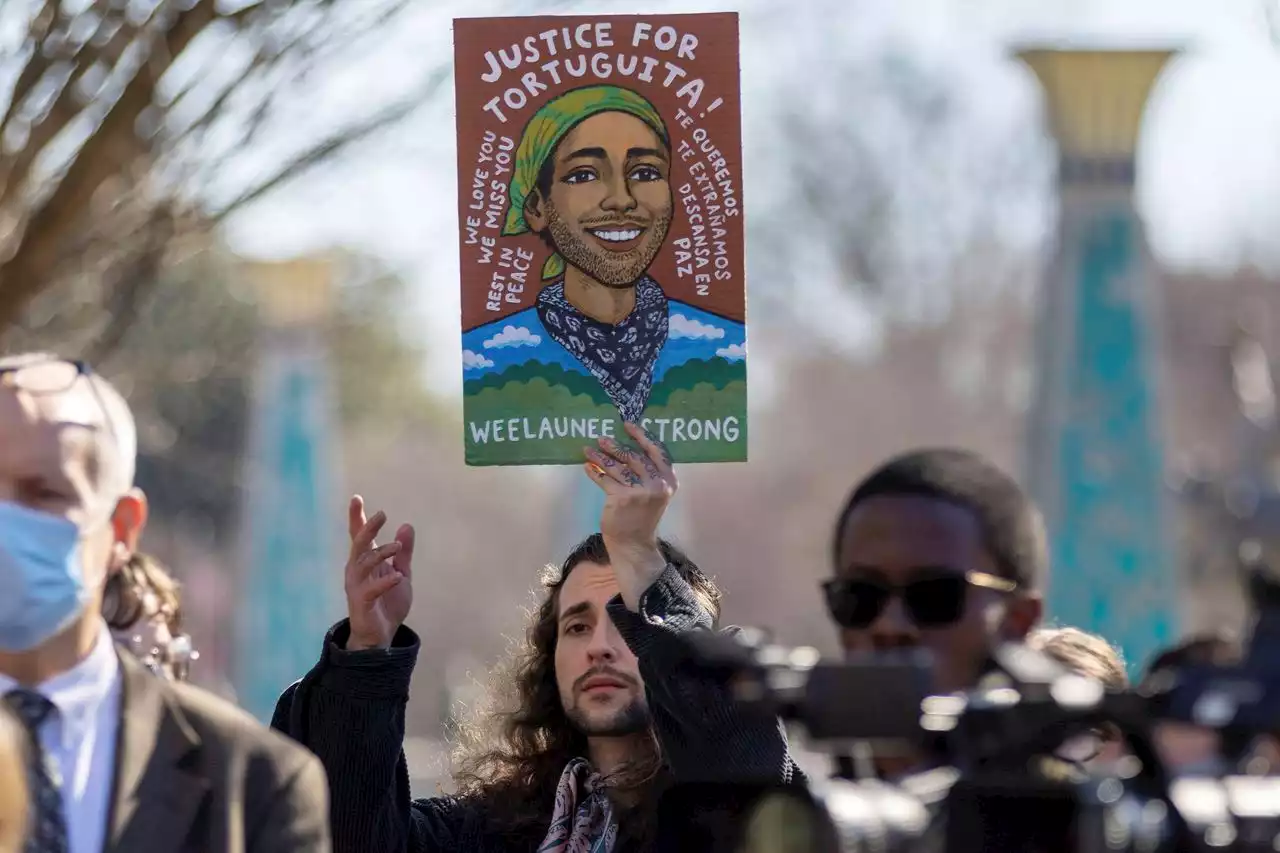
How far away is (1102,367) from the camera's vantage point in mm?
11133

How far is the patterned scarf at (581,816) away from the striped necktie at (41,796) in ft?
4.29

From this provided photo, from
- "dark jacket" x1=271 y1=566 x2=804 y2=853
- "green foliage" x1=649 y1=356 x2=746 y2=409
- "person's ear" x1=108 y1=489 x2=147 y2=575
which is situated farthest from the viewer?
"green foliage" x1=649 y1=356 x2=746 y2=409

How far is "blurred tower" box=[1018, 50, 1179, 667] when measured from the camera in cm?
1082

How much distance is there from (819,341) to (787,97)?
453 centimetres

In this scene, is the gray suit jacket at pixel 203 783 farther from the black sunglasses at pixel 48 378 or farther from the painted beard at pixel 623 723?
the painted beard at pixel 623 723

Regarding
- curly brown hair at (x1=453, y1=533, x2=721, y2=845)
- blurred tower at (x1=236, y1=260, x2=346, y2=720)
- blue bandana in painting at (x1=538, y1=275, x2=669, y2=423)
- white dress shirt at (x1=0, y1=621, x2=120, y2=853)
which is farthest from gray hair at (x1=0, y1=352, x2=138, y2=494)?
blurred tower at (x1=236, y1=260, x2=346, y2=720)

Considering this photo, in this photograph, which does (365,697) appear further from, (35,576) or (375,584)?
(35,576)

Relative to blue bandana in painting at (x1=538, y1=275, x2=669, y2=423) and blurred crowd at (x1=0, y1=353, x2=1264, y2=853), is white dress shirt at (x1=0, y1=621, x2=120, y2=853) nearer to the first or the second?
blurred crowd at (x1=0, y1=353, x2=1264, y2=853)

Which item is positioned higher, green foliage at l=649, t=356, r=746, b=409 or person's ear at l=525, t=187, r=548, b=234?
person's ear at l=525, t=187, r=548, b=234

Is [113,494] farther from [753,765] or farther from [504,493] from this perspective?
[504,493]

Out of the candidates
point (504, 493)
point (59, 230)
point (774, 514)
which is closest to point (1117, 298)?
point (59, 230)

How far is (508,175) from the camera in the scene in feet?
14.1

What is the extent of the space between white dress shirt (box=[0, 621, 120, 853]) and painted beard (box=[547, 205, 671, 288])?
136cm

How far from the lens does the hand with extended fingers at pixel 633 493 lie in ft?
13.0
